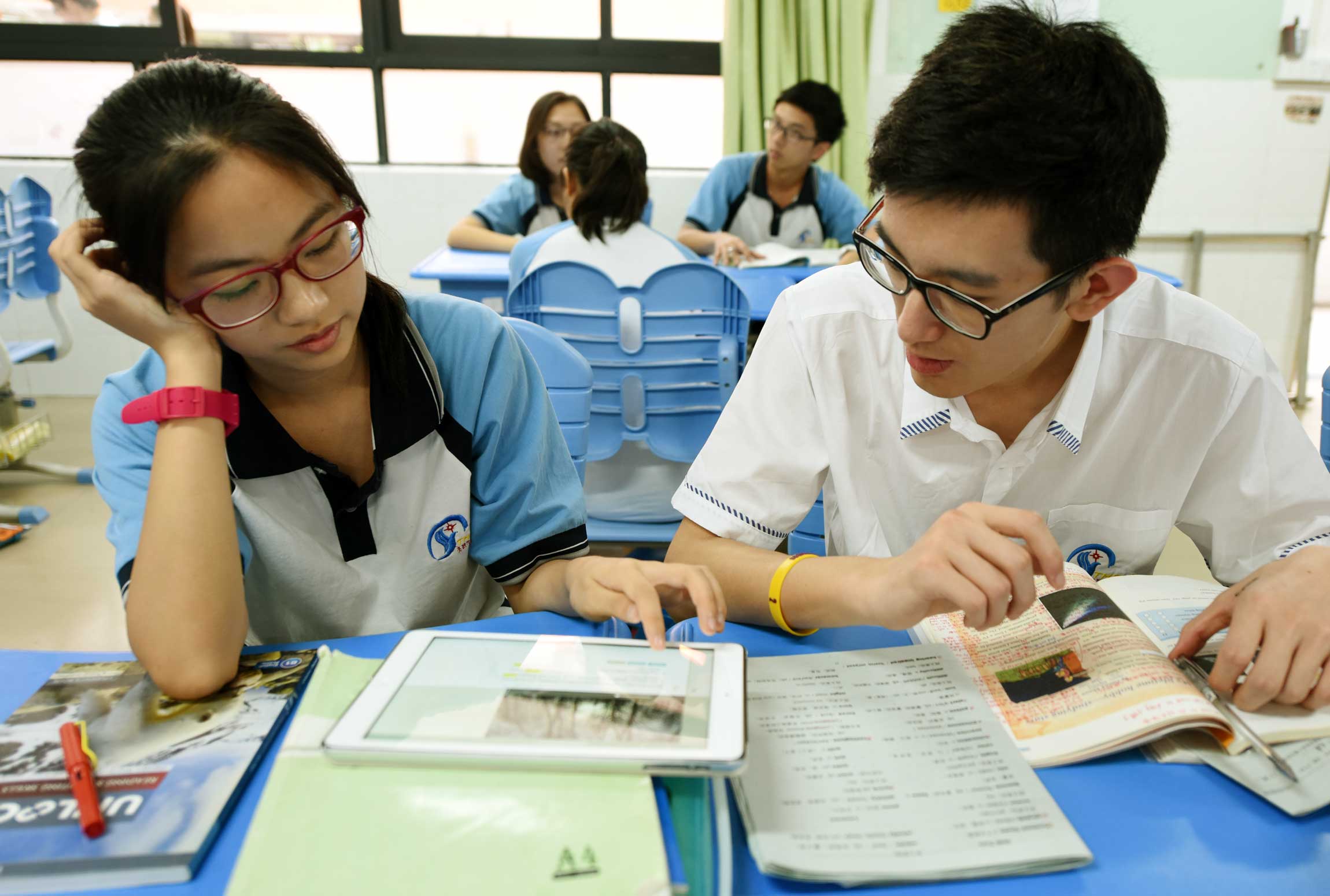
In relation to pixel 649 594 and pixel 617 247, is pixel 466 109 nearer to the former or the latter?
pixel 617 247

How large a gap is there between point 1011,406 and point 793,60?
3.53 m

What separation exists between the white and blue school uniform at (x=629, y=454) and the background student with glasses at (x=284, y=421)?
2.29ft

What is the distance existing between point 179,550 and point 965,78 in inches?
34.4

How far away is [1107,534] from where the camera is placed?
44.7 inches

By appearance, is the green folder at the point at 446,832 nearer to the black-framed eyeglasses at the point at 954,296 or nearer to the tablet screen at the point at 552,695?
the tablet screen at the point at 552,695

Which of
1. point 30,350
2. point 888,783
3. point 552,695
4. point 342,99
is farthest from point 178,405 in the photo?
point 342,99

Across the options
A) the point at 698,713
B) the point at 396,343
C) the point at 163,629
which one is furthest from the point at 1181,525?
the point at 163,629

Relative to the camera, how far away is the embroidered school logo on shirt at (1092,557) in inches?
44.6

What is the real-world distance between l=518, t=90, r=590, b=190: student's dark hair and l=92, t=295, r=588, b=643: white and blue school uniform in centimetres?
259

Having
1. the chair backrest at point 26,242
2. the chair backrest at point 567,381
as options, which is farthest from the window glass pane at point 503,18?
the chair backrest at point 567,381

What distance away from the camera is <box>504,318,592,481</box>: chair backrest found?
4.63 feet

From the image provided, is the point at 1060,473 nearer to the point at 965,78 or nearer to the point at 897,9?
the point at 965,78

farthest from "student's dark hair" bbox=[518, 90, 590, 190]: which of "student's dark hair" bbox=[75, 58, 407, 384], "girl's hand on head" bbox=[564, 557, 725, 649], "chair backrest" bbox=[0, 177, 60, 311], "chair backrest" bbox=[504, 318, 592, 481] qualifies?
"girl's hand on head" bbox=[564, 557, 725, 649]

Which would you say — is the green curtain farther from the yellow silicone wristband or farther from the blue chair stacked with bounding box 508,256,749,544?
the yellow silicone wristband
